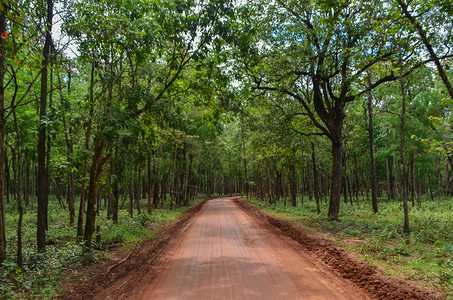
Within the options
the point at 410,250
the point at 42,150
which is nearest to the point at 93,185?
the point at 42,150

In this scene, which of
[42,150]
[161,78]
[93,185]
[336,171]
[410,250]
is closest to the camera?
[42,150]

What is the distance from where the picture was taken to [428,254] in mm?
7496

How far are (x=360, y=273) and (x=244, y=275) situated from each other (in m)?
2.51

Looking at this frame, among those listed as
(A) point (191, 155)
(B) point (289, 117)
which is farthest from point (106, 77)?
(A) point (191, 155)

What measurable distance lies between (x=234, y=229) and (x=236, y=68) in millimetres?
7880

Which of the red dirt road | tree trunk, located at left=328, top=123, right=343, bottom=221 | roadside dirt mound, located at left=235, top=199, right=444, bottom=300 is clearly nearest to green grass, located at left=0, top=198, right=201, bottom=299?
the red dirt road

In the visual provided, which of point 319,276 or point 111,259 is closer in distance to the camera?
point 319,276

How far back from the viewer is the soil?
512 cm

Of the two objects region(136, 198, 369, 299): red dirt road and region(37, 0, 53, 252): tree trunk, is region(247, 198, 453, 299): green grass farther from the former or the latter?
region(37, 0, 53, 252): tree trunk

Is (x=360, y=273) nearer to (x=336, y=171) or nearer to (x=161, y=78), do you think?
(x=161, y=78)

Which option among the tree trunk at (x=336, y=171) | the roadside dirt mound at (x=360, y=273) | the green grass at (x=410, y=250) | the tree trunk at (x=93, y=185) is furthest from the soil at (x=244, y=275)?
the tree trunk at (x=336, y=171)

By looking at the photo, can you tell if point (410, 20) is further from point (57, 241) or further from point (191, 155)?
point (191, 155)

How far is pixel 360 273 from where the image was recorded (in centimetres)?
599

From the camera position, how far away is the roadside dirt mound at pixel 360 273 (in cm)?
480
